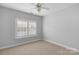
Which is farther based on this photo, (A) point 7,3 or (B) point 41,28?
(B) point 41,28

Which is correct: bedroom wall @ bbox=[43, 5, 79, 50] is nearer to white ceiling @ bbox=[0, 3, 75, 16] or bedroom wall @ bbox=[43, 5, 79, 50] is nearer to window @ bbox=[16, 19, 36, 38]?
white ceiling @ bbox=[0, 3, 75, 16]

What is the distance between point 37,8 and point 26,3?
235 millimetres

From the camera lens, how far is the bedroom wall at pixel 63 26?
150 cm

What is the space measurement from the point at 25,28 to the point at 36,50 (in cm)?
49

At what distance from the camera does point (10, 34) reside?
4.81 feet

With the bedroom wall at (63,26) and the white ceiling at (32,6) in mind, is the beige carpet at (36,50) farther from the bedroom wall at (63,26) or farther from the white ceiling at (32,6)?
the white ceiling at (32,6)

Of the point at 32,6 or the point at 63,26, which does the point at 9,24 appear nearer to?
the point at 32,6

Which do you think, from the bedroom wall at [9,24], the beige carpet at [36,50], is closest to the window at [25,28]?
the bedroom wall at [9,24]

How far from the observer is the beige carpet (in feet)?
4.59

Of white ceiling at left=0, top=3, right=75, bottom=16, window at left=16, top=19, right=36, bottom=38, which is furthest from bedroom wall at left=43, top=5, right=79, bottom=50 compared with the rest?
window at left=16, top=19, right=36, bottom=38

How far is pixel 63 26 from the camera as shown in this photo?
4.97 ft

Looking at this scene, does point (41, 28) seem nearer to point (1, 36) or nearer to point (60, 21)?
point (60, 21)

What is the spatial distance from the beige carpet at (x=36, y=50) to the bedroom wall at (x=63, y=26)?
0.45ft

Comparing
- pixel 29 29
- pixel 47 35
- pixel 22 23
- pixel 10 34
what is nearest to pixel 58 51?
pixel 47 35
